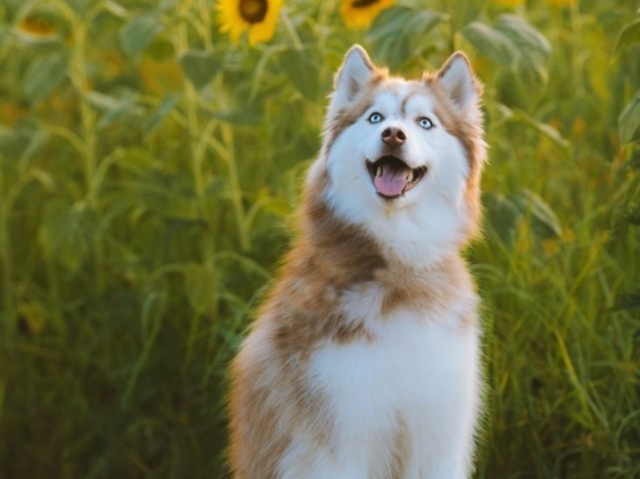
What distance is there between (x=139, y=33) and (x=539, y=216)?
1.39 meters

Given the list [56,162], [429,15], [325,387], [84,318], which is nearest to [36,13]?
[56,162]

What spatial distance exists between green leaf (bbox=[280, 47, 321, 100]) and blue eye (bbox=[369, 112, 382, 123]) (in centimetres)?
100

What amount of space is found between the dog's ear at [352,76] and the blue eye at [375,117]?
15 cm

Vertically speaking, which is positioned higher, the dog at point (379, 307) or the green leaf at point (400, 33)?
the green leaf at point (400, 33)

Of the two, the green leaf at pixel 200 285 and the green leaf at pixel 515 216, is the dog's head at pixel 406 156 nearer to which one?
the green leaf at pixel 515 216

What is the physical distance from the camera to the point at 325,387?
10.3 feet

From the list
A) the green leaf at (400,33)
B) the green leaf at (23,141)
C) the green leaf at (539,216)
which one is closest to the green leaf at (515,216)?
the green leaf at (539,216)

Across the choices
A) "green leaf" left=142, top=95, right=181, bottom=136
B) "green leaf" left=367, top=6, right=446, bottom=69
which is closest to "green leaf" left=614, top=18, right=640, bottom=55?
"green leaf" left=367, top=6, right=446, bottom=69

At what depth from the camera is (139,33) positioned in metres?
4.38

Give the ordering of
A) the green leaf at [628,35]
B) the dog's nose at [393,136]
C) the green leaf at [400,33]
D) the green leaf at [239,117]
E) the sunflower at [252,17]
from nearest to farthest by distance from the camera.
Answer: the dog's nose at [393,136], the green leaf at [628,35], the green leaf at [400,33], the sunflower at [252,17], the green leaf at [239,117]

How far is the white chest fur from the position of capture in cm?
311

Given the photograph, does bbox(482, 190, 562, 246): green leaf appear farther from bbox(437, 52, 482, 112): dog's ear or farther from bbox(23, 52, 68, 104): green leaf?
bbox(23, 52, 68, 104): green leaf

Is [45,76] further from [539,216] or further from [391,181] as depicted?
[391,181]

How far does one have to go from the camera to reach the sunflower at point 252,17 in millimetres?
4086
